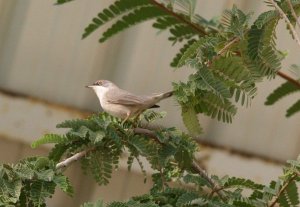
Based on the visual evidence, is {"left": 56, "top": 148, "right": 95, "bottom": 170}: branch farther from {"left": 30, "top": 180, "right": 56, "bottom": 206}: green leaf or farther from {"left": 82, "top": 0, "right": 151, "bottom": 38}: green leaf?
{"left": 82, "top": 0, "right": 151, "bottom": 38}: green leaf

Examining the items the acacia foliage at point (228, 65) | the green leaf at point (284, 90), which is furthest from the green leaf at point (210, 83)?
the green leaf at point (284, 90)

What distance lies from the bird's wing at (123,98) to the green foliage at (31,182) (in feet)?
1.11

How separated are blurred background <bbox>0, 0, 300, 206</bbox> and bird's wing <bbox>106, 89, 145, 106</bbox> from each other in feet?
2.33

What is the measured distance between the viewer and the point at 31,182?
2.87ft

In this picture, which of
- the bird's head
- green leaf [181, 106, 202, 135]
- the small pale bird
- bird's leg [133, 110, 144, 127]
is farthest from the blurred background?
green leaf [181, 106, 202, 135]

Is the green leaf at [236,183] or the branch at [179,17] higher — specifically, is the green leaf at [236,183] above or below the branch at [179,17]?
below

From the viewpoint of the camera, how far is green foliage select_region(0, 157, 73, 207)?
0.85 meters

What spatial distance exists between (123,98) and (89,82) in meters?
0.82

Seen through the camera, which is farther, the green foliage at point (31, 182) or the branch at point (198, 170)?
the branch at point (198, 170)

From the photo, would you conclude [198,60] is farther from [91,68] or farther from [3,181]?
[91,68]

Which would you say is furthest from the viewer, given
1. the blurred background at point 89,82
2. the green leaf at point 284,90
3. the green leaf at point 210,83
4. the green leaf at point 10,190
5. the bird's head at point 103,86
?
the blurred background at point 89,82

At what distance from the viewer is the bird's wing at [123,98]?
1.21 meters

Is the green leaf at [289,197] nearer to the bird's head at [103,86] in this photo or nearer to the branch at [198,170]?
the branch at [198,170]

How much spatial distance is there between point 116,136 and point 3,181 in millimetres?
158
